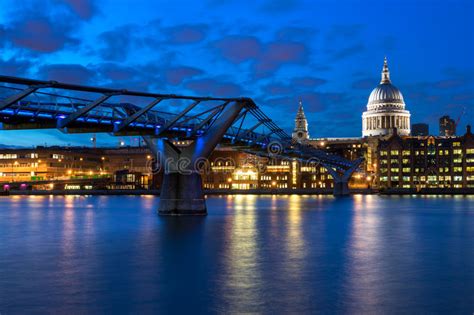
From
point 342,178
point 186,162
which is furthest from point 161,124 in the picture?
point 342,178

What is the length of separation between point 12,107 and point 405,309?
113 feet

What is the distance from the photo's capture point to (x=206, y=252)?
128 feet

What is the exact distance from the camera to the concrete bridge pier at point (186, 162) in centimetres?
6500

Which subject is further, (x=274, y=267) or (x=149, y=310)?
(x=274, y=267)

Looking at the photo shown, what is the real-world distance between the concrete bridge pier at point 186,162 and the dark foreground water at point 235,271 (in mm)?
10160

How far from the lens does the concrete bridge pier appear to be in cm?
6500

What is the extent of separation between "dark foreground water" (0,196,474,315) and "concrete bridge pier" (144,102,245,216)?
10160 mm

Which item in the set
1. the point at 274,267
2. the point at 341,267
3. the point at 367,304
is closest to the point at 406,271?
the point at 341,267

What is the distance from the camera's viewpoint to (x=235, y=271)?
3147cm

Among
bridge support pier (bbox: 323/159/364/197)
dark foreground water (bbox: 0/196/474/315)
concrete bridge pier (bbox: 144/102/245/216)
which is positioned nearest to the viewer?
dark foreground water (bbox: 0/196/474/315)

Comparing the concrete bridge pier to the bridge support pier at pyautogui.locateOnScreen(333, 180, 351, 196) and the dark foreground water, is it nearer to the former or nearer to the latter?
the dark foreground water

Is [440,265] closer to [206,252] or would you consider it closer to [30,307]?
[206,252]

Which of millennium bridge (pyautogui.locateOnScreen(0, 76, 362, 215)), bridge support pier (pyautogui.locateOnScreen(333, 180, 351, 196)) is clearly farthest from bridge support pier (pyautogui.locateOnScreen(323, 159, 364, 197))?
millennium bridge (pyautogui.locateOnScreen(0, 76, 362, 215))

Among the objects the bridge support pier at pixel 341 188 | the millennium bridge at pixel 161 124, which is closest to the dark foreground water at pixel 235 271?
the millennium bridge at pixel 161 124
